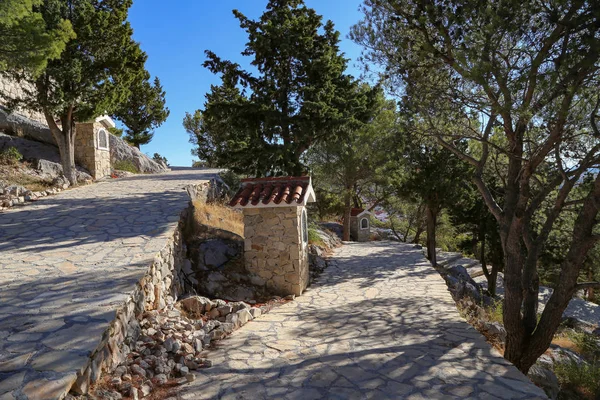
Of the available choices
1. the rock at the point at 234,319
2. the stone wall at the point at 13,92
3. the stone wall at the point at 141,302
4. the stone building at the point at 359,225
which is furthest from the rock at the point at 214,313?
the stone building at the point at 359,225

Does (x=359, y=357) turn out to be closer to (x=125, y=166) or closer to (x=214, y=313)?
(x=214, y=313)

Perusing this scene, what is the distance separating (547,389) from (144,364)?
5.69m

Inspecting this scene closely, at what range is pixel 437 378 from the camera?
3.90m

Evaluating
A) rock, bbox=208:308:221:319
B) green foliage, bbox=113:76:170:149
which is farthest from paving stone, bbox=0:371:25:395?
green foliage, bbox=113:76:170:149

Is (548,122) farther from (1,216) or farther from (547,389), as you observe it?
(1,216)

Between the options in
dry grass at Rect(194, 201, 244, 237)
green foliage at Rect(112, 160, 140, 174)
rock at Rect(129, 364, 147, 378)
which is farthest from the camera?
green foliage at Rect(112, 160, 140, 174)

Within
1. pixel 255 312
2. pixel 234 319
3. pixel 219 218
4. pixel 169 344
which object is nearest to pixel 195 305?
pixel 234 319

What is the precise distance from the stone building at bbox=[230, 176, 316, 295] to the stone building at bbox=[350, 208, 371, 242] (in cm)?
1261

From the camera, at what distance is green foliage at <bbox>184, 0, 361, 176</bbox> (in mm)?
10586

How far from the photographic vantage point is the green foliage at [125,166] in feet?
58.4

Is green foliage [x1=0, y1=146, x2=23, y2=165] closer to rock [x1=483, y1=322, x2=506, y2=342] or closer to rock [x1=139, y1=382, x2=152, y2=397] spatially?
rock [x1=139, y1=382, x2=152, y2=397]

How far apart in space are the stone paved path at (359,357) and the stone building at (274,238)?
22.9 inches

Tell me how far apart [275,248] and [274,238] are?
0.68ft

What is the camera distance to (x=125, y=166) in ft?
59.2
